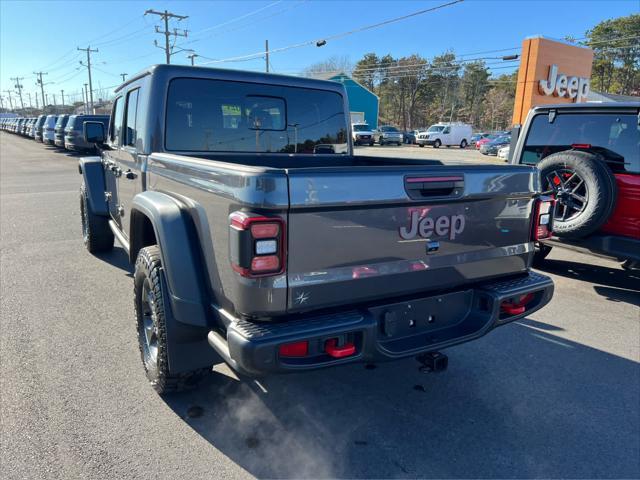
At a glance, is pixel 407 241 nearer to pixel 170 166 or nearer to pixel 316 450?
pixel 316 450

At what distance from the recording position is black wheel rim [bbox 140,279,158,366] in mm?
3047

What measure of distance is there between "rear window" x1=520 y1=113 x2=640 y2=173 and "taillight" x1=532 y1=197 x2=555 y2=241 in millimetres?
2600

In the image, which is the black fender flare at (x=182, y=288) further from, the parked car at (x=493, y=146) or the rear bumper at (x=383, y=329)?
the parked car at (x=493, y=146)

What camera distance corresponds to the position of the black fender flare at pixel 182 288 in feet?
8.11

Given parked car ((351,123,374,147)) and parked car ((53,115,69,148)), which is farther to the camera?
parked car ((351,123,374,147))

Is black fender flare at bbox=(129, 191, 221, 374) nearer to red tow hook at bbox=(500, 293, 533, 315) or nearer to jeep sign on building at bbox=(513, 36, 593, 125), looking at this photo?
red tow hook at bbox=(500, 293, 533, 315)

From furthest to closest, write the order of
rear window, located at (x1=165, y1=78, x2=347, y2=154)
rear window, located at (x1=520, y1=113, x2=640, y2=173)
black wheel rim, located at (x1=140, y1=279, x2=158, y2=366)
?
rear window, located at (x1=520, y1=113, x2=640, y2=173) → rear window, located at (x1=165, y1=78, x2=347, y2=154) → black wheel rim, located at (x1=140, y1=279, x2=158, y2=366)

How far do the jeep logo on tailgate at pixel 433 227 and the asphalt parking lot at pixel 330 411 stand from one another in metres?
1.20

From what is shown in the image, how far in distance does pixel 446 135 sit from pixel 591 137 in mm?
38390

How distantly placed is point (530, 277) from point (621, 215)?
2.58m

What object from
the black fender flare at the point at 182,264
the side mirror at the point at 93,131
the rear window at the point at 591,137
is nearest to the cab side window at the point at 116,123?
the side mirror at the point at 93,131

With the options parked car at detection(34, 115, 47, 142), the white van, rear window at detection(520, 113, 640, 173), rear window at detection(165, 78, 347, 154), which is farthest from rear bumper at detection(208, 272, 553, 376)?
the white van

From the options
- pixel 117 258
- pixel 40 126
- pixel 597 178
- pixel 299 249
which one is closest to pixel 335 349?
pixel 299 249

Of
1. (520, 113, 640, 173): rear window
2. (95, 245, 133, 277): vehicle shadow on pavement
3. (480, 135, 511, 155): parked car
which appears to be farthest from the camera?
(480, 135, 511, 155): parked car
